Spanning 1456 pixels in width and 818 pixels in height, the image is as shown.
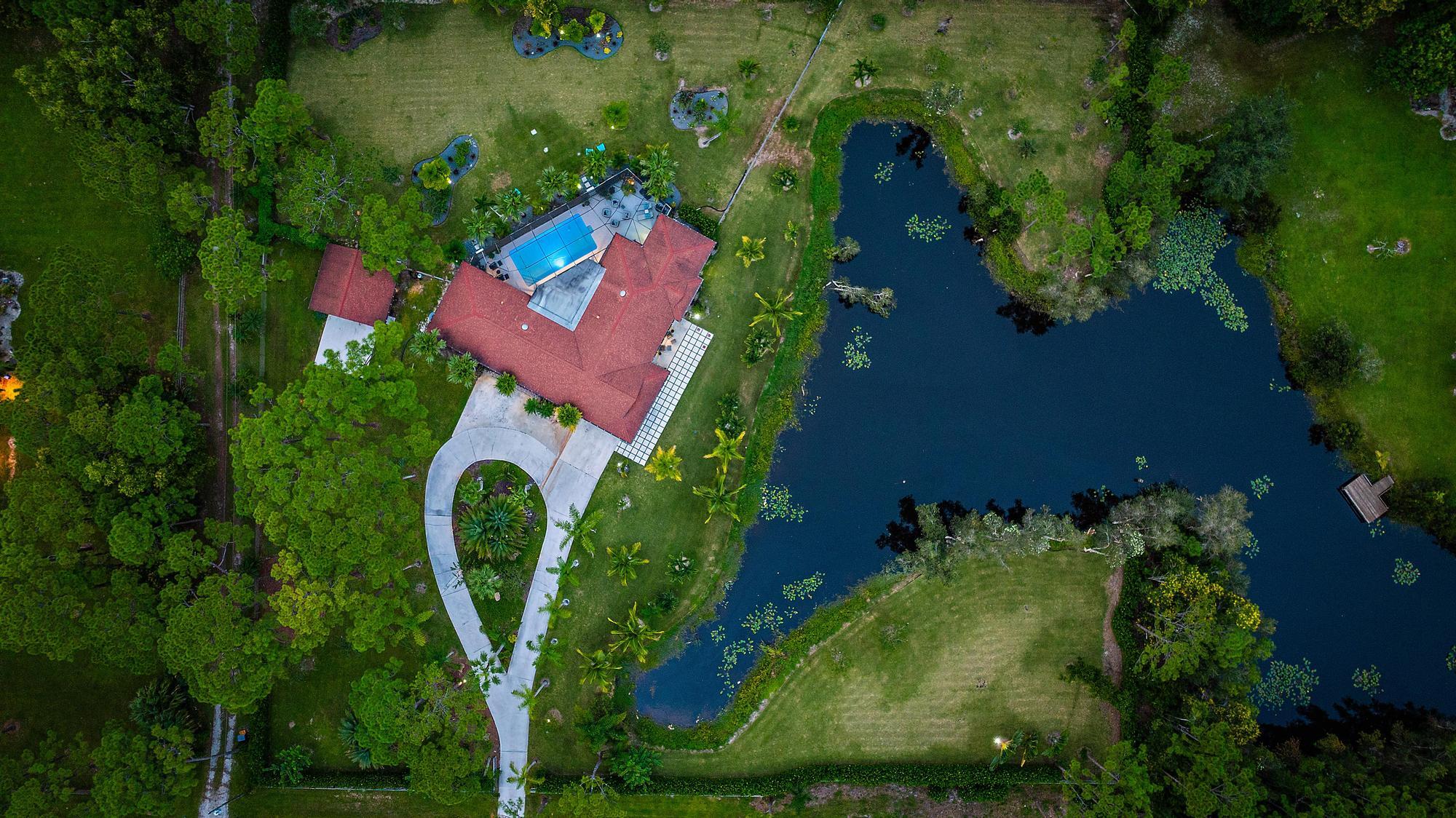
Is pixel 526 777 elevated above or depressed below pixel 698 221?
below

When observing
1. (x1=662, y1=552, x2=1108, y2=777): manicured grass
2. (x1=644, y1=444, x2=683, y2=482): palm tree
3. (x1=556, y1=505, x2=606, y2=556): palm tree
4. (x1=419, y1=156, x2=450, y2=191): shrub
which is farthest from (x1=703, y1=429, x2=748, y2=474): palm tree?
(x1=419, y1=156, x2=450, y2=191): shrub

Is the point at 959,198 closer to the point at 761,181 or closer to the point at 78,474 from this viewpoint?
the point at 761,181

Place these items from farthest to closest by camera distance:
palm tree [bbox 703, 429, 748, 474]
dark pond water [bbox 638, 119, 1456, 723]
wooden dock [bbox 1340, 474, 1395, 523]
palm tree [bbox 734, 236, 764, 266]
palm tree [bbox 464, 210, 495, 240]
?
dark pond water [bbox 638, 119, 1456, 723] → wooden dock [bbox 1340, 474, 1395, 523] → palm tree [bbox 734, 236, 764, 266] → palm tree [bbox 464, 210, 495, 240] → palm tree [bbox 703, 429, 748, 474]

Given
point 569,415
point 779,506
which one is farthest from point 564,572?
point 779,506

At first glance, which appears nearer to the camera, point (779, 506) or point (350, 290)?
point (350, 290)

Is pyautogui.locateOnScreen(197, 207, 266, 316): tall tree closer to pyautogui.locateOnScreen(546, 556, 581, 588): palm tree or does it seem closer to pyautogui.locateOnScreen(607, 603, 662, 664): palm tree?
pyautogui.locateOnScreen(546, 556, 581, 588): palm tree

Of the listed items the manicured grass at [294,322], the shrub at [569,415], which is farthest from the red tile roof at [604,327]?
the manicured grass at [294,322]

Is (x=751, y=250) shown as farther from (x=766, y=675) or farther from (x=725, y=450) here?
(x=766, y=675)
